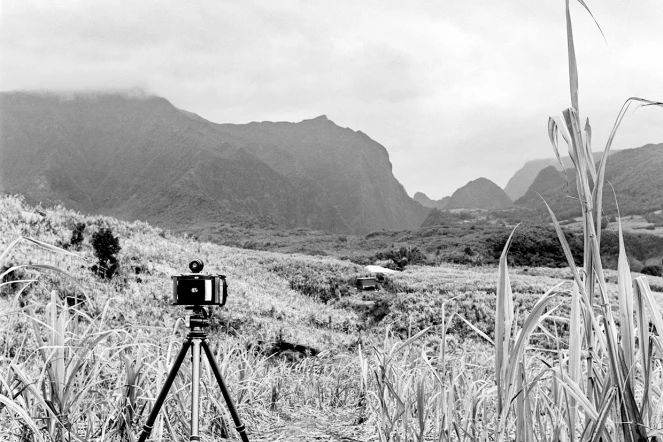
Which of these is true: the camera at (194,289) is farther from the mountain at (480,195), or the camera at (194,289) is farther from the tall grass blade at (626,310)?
the mountain at (480,195)

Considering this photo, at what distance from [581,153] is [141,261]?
10376 millimetres

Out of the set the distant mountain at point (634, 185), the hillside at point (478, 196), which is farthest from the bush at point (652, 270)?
the hillside at point (478, 196)

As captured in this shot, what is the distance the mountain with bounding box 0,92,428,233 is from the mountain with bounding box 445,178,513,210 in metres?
13.2

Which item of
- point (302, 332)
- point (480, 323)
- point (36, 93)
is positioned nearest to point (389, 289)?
point (480, 323)

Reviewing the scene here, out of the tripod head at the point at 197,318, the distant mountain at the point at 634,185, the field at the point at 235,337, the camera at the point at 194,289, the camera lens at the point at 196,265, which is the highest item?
the distant mountain at the point at 634,185

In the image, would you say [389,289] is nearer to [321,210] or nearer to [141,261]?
[141,261]

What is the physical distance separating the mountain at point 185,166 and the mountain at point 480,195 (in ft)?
43.2

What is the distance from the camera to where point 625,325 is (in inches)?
45.9

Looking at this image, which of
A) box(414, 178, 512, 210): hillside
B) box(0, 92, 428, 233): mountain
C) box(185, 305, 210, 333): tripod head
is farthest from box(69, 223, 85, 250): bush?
box(414, 178, 512, 210): hillside

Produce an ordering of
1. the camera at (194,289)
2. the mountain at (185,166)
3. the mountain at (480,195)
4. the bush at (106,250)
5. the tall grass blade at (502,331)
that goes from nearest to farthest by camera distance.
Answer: the tall grass blade at (502,331), the camera at (194,289), the bush at (106,250), the mountain at (185,166), the mountain at (480,195)

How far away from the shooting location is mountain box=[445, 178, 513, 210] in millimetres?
157875

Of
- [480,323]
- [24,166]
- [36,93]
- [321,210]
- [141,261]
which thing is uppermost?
[36,93]

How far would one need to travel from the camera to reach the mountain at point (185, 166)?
101 m

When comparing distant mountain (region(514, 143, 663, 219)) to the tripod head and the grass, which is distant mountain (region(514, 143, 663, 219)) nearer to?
the grass
